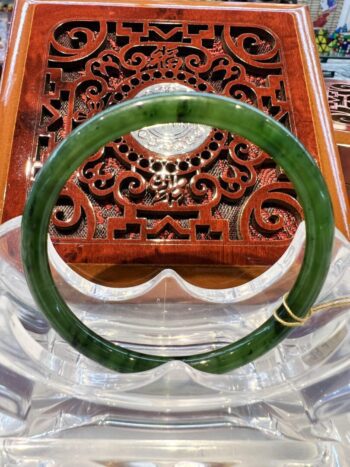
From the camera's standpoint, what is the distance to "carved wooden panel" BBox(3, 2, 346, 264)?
2.29 ft

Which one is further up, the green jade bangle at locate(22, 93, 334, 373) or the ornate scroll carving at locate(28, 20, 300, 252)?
the ornate scroll carving at locate(28, 20, 300, 252)

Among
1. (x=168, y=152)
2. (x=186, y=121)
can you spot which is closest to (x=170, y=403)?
(x=186, y=121)

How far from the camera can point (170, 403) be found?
0.41 meters

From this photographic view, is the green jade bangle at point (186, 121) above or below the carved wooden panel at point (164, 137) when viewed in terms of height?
below

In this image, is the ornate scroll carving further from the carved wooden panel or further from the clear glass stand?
the clear glass stand

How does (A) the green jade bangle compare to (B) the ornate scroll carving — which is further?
(B) the ornate scroll carving

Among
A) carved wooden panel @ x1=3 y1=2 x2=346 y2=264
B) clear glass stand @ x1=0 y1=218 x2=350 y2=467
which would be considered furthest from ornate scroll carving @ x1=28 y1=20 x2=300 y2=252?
clear glass stand @ x1=0 y1=218 x2=350 y2=467

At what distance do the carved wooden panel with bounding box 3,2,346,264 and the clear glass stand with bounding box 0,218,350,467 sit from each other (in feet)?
0.57

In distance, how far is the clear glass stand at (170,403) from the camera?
1.35ft

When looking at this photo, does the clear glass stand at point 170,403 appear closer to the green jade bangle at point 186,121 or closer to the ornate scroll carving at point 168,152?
the green jade bangle at point 186,121

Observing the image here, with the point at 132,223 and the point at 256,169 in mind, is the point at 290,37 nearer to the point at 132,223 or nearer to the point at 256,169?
the point at 256,169

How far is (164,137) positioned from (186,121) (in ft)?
1.21

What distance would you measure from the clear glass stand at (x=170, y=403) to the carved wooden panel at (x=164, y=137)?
17 centimetres

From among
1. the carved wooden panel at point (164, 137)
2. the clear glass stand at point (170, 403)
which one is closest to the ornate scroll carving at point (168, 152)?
the carved wooden panel at point (164, 137)
